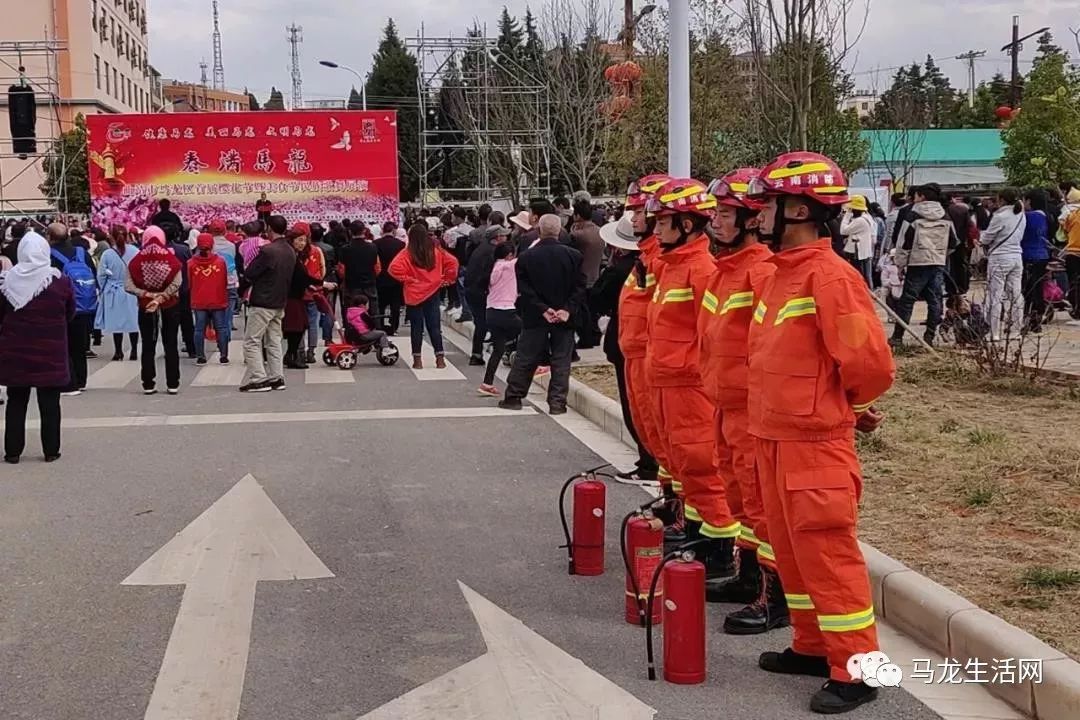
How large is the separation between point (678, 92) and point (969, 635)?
259 inches

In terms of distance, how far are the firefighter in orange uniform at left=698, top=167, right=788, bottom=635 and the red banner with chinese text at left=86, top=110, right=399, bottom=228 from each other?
74.5 ft

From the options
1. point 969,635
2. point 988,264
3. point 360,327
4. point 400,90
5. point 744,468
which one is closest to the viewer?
point 969,635

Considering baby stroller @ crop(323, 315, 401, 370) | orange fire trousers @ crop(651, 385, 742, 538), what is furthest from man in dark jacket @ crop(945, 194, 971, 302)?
orange fire trousers @ crop(651, 385, 742, 538)

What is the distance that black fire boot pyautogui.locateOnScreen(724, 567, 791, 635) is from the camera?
18.0 feet

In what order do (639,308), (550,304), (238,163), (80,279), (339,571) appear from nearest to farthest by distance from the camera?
(339,571), (639,308), (550,304), (80,279), (238,163)

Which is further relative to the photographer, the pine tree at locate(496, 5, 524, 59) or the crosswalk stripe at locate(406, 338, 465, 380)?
the pine tree at locate(496, 5, 524, 59)

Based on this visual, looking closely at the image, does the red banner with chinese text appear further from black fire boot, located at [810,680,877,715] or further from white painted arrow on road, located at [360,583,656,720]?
black fire boot, located at [810,680,877,715]

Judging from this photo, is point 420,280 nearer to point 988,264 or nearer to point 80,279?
point 80,279

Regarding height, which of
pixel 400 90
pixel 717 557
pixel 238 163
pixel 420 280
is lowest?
pixel 717 557

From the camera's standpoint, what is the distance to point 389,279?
18484 millimetres

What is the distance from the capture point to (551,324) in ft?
36.6

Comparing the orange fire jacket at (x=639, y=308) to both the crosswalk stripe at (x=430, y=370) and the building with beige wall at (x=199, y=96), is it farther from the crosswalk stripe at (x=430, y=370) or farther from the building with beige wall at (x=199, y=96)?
the building with beige wall at (x=199, y=96)

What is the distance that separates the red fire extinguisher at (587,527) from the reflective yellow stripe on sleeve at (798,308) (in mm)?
1966

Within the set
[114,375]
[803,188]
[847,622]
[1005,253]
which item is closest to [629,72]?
[1005,253]
